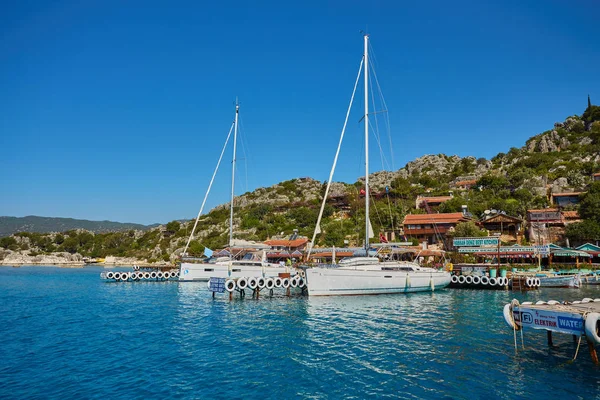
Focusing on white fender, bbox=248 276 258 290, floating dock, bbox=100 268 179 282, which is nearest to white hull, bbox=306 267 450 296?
white fender, bbox=248 276 258 290

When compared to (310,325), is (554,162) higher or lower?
higher

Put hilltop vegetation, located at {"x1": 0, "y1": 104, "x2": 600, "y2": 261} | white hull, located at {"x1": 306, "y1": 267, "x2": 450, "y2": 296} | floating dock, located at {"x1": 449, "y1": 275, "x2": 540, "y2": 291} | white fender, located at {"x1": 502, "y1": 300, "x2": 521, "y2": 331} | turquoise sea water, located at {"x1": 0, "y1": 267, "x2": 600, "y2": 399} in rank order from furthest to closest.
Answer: hilltop vegetation, located at {"x1": 0, "y1": 104, "x2": 600, "y2": 261} → floating dock, located at {"x1": 449, "y1": 275, "x2": 540, "y2": 291} → white hull, located at {"x1": 306, "y1": 267, "x2": 450, "y2": 296} → white fender, located at {"x1": 502, "y1": 300, "x2": 521, "y2": 331} → turquoise sea water, located at {"x1": 0, "y1": 267, "x2": 600, "y2": 399}

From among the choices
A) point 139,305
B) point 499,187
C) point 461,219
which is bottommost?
point 139,305

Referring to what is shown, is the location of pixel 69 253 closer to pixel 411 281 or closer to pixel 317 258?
pixel 317 258

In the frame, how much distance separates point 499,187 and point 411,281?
232 feet

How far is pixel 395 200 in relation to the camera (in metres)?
96.8

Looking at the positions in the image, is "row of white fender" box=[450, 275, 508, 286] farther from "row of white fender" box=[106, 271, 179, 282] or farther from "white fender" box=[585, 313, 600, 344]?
"row of white fender" box=[106, 271, 179, 282]

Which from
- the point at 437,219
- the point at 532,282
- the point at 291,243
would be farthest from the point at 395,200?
the point at 532,282

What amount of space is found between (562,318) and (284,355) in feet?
36.1

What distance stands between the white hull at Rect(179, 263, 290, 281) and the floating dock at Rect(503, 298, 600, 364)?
28.3m

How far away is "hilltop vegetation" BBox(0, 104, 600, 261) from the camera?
79.8m

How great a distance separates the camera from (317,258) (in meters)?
64.2

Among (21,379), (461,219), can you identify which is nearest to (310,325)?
(21,379)

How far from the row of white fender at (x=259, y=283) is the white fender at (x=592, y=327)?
24.4 m
